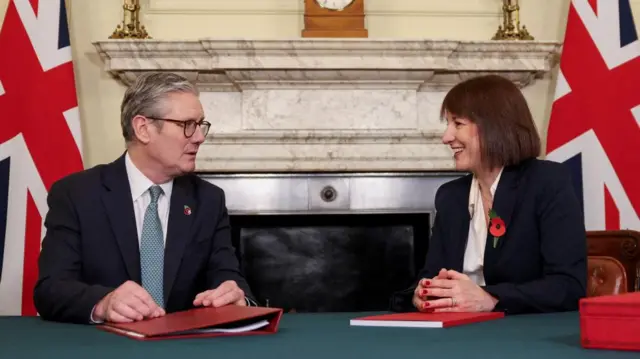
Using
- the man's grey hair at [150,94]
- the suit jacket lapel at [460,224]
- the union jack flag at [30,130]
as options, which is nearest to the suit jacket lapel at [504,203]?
the suit jacket lapel at [460,224]

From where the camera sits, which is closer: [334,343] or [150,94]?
[334,343]

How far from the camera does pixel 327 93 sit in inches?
164

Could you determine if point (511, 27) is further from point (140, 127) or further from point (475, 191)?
point (140, 127)

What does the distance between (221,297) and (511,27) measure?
8.74ft

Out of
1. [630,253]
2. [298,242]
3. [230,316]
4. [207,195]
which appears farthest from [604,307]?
[298,242]

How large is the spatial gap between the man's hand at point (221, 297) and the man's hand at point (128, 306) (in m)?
0.19

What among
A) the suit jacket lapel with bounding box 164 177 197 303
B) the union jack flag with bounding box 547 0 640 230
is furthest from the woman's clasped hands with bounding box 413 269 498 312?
the union jack flag with bounding box 547 0 640 230

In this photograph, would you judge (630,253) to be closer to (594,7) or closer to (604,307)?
(594,7)

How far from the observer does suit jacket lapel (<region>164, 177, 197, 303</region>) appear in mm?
2379

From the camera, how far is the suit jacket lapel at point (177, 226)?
93.7 inches

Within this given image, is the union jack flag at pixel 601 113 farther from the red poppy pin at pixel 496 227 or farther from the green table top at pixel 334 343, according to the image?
the green table top at pixel 334 343

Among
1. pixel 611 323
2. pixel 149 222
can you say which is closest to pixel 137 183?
pixel 149 222

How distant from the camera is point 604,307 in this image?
1359 millimetres

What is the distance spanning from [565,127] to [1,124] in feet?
8.43
